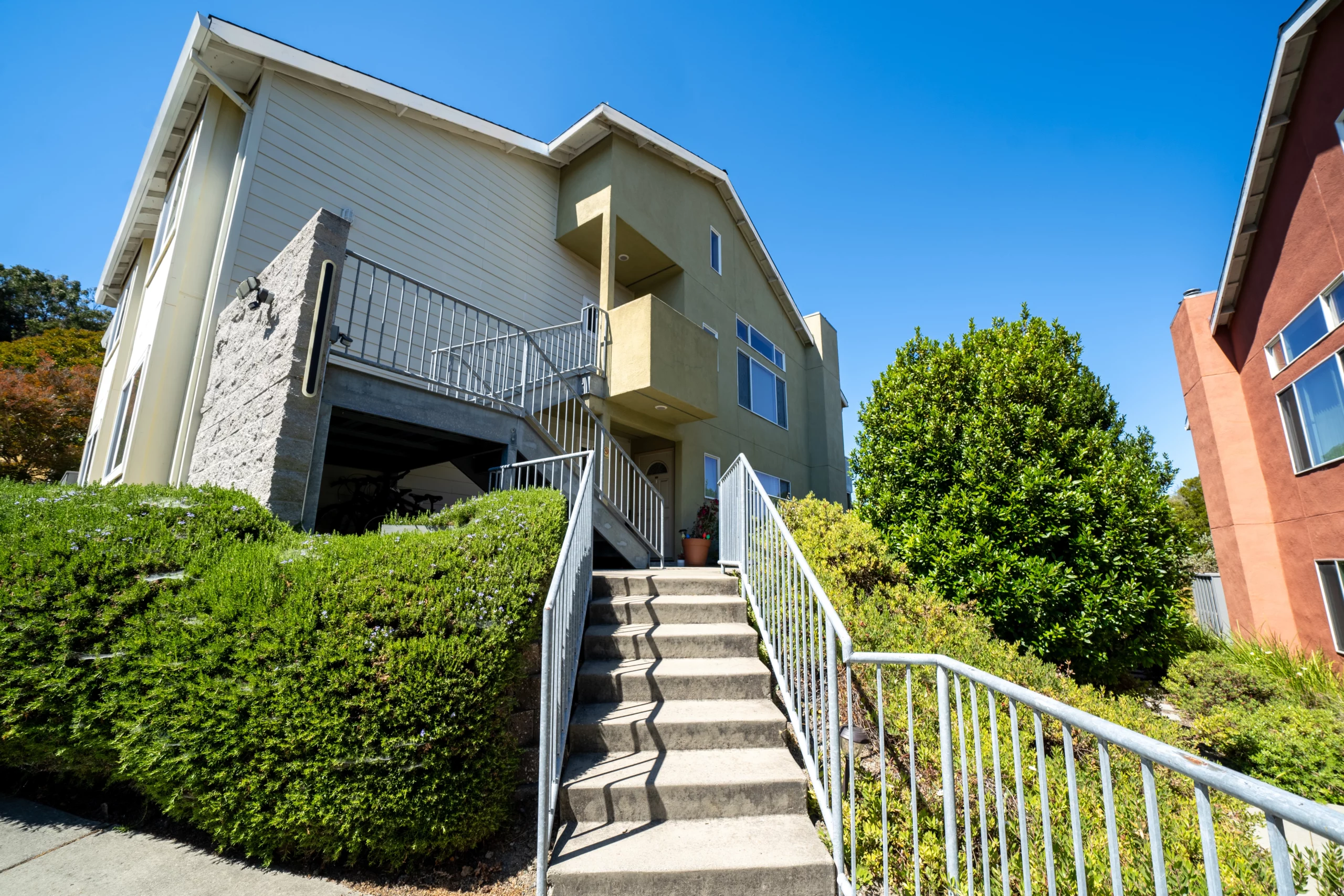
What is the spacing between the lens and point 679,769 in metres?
3.22

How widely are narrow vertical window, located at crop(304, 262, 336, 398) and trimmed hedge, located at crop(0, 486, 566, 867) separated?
181 cm

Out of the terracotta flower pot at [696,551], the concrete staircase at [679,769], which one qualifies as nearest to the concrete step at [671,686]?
the concrete staircase at [679,769]

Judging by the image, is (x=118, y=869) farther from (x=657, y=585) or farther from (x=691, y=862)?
(x=657, y=585)

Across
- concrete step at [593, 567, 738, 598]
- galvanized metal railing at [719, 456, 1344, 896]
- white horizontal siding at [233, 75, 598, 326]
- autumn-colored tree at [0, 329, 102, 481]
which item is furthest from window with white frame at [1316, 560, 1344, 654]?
autumn-colored tree at [0, 329, 102, 481]

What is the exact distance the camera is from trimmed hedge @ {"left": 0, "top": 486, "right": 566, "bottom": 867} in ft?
8.68

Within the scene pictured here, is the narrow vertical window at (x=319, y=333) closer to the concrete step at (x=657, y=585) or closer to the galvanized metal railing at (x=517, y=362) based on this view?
the galvanized metal railing at (x=517, y=362)

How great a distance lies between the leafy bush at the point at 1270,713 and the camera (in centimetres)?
443

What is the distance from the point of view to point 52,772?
3252 mm

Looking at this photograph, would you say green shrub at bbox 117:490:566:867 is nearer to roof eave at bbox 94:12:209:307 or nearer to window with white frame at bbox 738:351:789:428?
roof eave at bbox 94:12:209:307

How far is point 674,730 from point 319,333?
4.29 m

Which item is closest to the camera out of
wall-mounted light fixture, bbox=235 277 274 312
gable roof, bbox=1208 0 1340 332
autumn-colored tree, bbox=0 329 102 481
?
wall-mounted light fixture, bbox=235 277 274 312

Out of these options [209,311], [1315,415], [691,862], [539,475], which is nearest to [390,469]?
[209,311]

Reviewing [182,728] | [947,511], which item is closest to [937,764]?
[947,511]

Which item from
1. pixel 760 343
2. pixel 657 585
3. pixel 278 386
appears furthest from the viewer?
pixel 760 343
